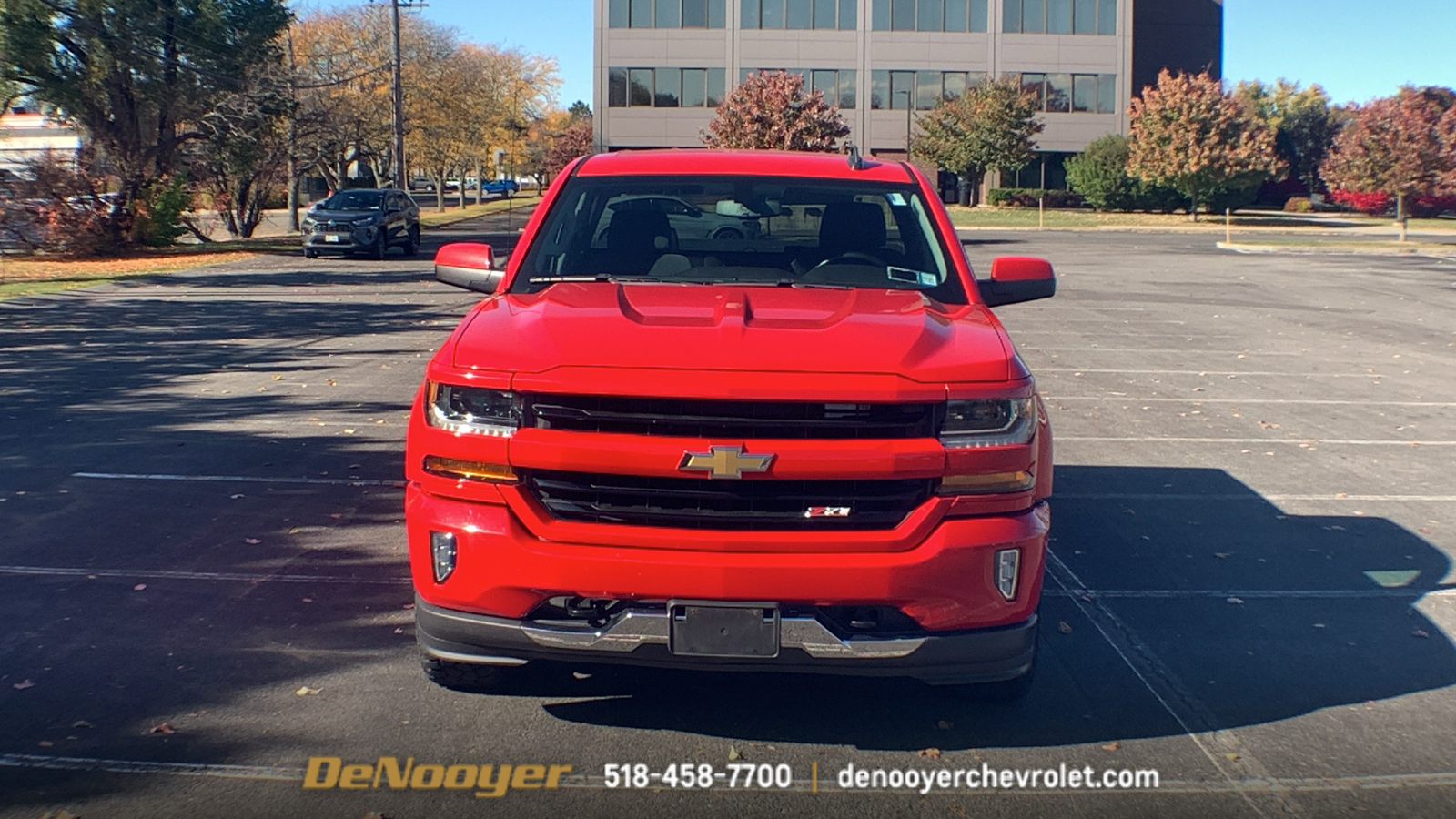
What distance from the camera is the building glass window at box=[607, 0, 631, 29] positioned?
63.2m

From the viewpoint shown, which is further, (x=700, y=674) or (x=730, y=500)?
(x=700, y=674)

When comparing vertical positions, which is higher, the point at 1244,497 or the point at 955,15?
the point at 955,15

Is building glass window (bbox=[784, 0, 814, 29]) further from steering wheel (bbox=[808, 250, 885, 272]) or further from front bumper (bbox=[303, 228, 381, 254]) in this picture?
steering wheel (bbox=[808, 250, 885, 272])

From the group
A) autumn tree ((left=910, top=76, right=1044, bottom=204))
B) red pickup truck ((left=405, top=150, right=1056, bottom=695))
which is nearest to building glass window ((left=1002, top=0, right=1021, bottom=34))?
autumn tree ((left=910, top=76, right=1044, bottom=204))

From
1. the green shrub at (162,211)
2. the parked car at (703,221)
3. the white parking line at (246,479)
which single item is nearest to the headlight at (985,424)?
the parked car at (703,221)

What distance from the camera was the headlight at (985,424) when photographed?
3.94m

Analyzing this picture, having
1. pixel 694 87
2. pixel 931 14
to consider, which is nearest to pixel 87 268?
pixel 694 87

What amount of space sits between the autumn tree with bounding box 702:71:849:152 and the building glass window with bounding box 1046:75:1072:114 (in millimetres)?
24371

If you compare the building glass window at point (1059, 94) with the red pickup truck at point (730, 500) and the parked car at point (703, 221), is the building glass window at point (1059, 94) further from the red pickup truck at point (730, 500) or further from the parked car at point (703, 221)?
the red pickup truck at point (730, 500)

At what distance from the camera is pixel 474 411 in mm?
4004

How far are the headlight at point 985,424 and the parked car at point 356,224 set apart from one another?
2732 centimetres

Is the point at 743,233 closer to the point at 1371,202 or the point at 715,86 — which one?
the point at 715,86

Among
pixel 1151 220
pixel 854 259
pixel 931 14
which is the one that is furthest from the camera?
pixel 931 14

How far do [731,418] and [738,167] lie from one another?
221 cm
